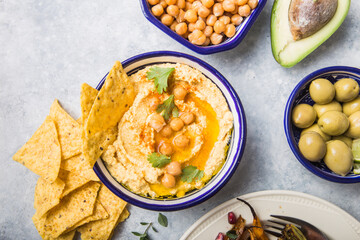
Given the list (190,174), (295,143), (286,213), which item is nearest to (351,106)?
(295,143)

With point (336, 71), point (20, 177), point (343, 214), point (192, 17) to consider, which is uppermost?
point (192, 17)

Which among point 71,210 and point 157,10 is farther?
point 71,210

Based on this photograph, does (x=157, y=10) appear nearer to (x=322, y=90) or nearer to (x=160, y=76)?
(x=160, y=76)

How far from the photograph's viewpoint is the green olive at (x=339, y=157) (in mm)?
2156

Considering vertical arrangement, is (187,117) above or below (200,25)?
below

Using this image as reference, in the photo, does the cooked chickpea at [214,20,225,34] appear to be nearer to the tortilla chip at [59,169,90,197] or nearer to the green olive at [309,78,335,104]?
the green olive at [309,78,335,104]

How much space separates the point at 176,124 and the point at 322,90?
41.1 inches

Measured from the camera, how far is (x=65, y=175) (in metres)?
2.50

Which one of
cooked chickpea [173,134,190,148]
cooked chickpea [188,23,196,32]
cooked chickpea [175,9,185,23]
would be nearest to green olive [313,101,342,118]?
cooked chickpea [173,134,190,148]

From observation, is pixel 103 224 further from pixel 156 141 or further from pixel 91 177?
pixel 156 141

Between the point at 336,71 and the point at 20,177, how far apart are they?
8.55ft

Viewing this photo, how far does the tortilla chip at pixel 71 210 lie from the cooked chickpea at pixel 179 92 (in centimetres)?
96

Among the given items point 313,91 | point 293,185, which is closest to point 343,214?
point 293,185

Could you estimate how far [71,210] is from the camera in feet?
8.05
